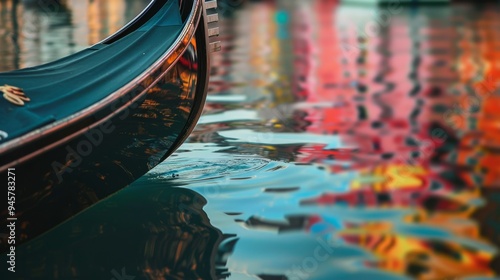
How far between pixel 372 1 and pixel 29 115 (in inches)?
1159

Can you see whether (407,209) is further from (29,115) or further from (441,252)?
(29,115)

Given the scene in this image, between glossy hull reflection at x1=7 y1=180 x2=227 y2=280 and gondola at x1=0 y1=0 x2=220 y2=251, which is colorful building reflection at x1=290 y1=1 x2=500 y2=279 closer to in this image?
glossy hull reflection at x1=7 y1=180 x2=227 y2=280

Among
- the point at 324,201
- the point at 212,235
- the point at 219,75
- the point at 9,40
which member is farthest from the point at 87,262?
the point at 9,40

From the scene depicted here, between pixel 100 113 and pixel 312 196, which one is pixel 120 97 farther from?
pixel 312 196

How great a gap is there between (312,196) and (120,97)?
132cm

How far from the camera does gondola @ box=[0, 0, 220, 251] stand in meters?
3.45

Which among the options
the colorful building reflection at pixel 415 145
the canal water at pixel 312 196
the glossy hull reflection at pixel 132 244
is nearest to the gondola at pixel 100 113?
the glossy hull reflection at pixel 132 244

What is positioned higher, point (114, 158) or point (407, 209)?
point (114, 158)

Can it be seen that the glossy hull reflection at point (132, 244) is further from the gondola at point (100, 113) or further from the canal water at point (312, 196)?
the gondola at point (100, 113)

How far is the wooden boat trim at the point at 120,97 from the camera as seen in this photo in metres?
3.32

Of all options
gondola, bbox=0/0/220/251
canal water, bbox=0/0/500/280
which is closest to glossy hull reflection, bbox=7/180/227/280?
canal water, bbox=0/0/500/280

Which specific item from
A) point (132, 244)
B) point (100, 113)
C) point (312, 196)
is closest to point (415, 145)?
point (312, 196)

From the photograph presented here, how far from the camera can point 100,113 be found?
3.78m

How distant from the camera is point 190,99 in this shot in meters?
4.87
